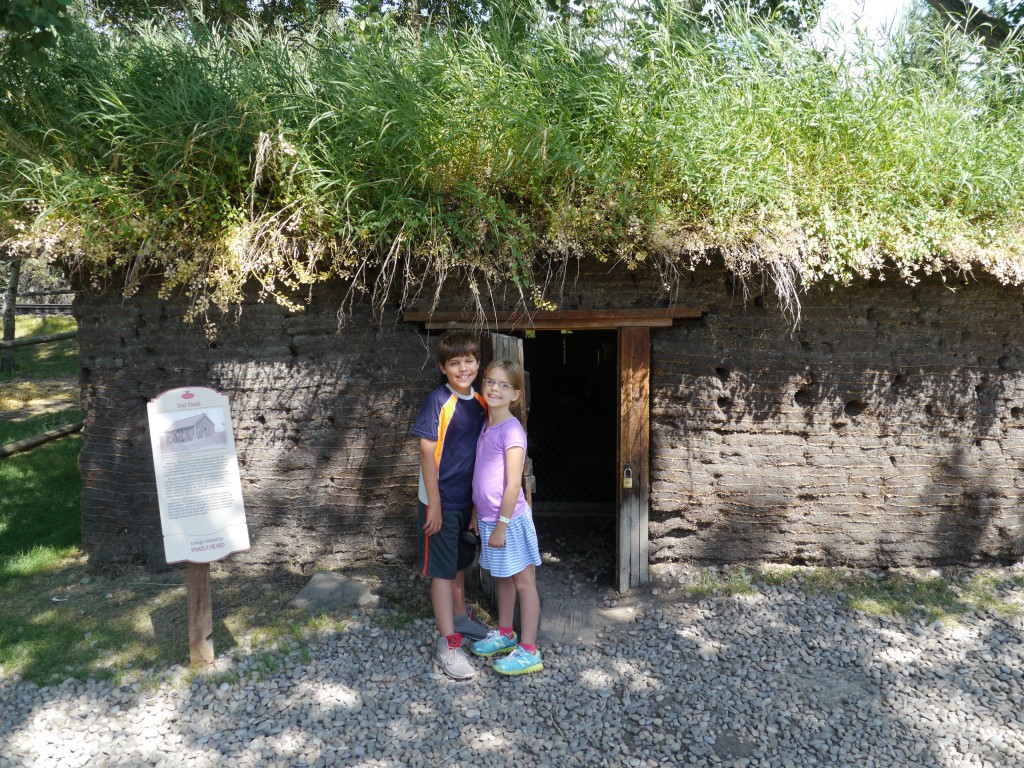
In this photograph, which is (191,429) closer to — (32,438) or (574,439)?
(32,438)

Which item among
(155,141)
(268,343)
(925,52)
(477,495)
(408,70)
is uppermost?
(925,52)

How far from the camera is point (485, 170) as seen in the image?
4.23 m

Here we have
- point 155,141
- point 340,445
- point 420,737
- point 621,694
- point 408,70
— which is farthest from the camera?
point 340,445

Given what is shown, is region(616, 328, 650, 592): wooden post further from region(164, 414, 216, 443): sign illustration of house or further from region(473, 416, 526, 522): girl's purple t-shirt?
region(164, 414, 216, 443): sign illustration of house

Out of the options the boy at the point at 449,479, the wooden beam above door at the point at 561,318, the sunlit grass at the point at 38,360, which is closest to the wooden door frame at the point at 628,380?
the wooden beam above door at the point at 561,318

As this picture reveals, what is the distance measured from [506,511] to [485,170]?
207 centimetres

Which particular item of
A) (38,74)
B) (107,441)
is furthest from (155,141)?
(107,441)

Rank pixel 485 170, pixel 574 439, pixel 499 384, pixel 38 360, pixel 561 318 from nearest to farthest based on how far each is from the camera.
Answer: pixel 499 384, pixel 485 170, pixel 561 318, pixel 574 439, pixel 38 360

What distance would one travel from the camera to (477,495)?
3744 mm

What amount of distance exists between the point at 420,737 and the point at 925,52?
555 centimetres

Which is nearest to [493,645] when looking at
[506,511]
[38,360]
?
[506,511]

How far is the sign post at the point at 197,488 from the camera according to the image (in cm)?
360

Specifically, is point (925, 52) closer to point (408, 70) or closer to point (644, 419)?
point (644, 419)

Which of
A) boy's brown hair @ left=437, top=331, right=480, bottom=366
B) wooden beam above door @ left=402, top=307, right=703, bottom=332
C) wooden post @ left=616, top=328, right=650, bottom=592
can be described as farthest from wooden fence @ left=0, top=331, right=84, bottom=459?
wooden post @ left=616, top=328, right=650, bottom=592
